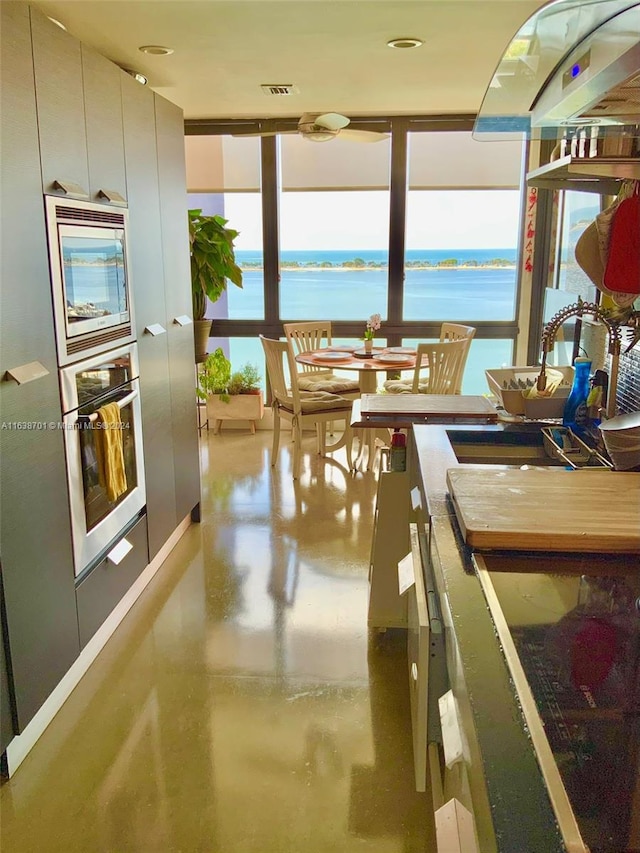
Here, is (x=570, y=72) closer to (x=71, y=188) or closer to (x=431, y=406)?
(x=431, y=406)

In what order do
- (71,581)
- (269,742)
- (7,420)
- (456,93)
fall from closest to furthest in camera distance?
1. (7,420)
2. (269,742)
3. (71,581)
4. (456,93)

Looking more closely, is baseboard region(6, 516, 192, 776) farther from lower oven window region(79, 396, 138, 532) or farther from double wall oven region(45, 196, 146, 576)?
lower oven window region(79, 396, 138, 532)

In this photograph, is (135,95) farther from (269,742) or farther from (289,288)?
(289,288)

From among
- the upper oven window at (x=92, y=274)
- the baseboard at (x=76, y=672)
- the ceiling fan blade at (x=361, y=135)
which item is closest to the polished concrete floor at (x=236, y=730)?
the baseboard at (x=76, y=672)

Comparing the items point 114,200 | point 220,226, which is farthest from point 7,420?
point 220,226

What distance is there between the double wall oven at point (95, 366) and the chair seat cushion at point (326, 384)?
2.32 meters

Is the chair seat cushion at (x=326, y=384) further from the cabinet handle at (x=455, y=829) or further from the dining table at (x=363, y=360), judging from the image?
the cabinet handle at (x=455, y=829)

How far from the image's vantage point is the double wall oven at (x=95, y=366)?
7.39 feet

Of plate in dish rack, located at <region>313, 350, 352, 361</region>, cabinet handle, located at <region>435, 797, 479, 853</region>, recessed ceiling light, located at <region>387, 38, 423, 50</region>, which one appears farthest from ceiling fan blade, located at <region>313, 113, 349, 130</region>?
cabinet handle, located at <region>435, 797, 479, 853</region>

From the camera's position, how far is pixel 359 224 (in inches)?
232

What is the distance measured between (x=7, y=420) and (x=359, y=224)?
14.7 ft

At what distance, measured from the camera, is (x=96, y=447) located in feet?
8.30

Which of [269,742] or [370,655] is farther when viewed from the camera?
[370,655]

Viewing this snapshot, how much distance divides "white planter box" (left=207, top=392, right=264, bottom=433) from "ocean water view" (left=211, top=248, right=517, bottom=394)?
2.38 feet
